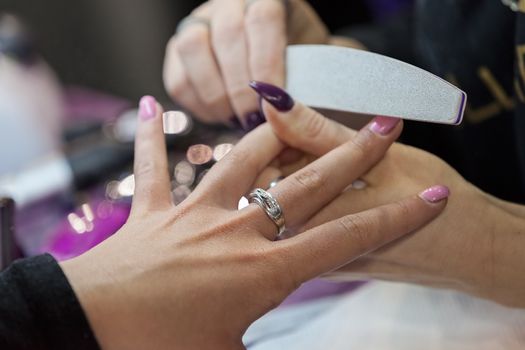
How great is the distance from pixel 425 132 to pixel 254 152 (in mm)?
209

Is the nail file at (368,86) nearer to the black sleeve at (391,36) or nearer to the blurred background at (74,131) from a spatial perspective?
the blurred background at (74,131)

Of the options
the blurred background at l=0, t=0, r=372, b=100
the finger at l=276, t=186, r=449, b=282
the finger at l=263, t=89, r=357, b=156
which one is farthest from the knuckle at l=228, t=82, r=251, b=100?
the blurred background at l=0, t=0, r=372, b=100

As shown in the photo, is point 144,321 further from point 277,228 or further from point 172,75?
point 172,75

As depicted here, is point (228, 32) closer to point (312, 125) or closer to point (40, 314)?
point (312, 125)

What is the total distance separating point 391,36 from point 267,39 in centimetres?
37

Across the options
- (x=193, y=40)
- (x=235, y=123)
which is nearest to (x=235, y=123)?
(x=235, y=123)

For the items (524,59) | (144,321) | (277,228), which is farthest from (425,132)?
(144,321)

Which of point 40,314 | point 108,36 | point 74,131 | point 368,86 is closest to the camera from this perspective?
point 40,314

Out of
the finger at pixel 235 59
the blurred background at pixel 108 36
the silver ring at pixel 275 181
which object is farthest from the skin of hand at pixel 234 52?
the blurred background at pixel 108 36

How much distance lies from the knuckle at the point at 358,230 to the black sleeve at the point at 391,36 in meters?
0.38

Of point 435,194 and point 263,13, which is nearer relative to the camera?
point 435,194

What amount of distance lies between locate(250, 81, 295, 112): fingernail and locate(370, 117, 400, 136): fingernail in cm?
8

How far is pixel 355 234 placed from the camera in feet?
1.80

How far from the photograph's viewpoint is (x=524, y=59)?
0.65 metres
